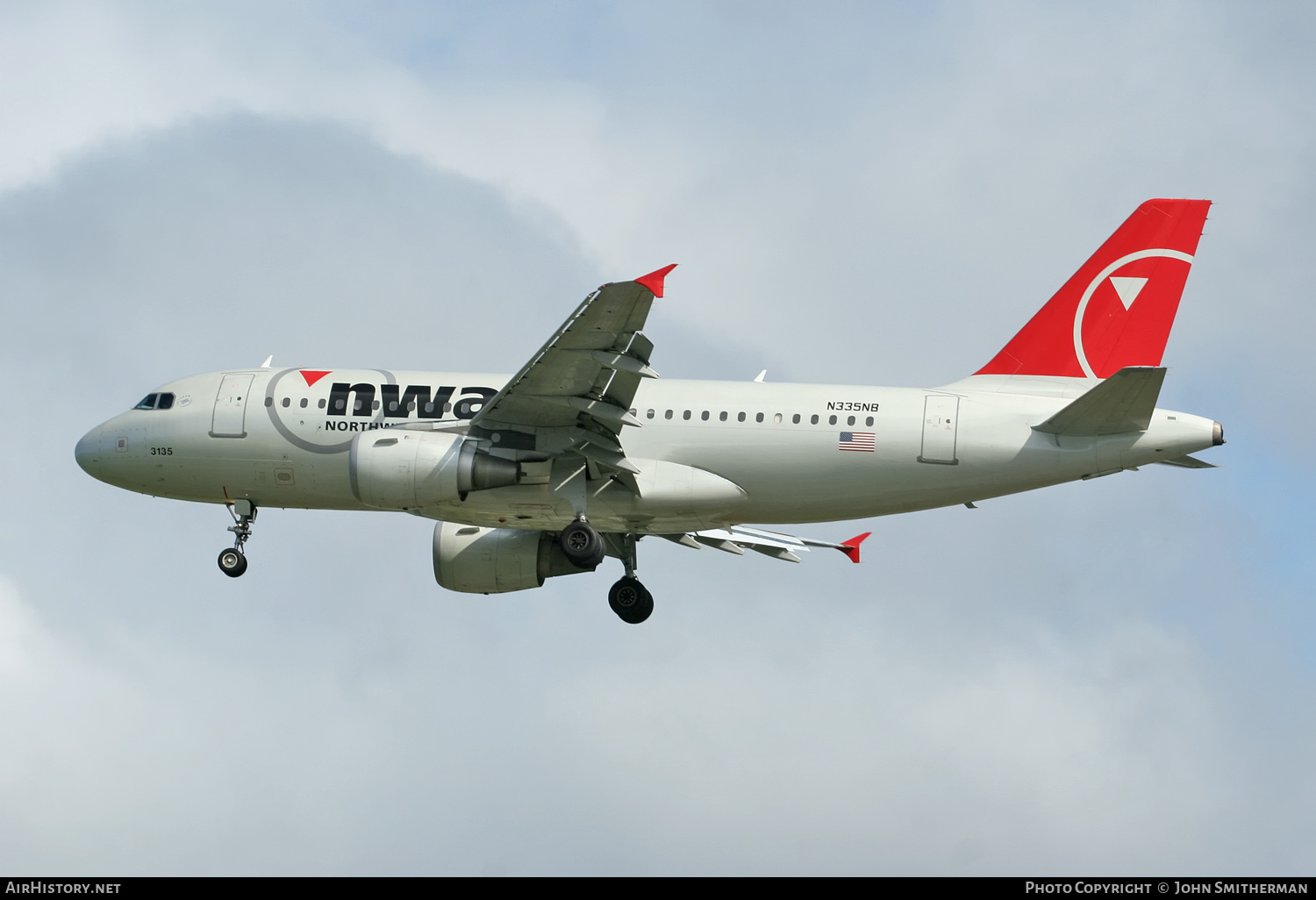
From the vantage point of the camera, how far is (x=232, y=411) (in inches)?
1705

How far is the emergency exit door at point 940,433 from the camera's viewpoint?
4053cm

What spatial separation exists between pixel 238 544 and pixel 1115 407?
2156 cm

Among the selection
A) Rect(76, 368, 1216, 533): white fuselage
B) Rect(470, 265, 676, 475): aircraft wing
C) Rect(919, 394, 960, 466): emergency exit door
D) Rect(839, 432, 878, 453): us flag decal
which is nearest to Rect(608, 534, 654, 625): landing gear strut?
Rect(76, 368, 1216, 533): white fuselage

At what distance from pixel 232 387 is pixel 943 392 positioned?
684 inches

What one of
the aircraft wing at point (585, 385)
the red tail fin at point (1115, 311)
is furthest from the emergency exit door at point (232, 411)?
the red tail fin at point (1115, 311)

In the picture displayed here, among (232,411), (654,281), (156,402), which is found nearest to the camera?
(654,281)

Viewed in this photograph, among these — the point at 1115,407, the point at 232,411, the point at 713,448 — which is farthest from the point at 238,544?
the point at 1115,407

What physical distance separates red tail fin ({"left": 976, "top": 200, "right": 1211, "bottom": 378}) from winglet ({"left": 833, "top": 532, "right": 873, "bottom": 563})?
6.83 m

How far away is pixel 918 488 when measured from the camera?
40750 millimetres

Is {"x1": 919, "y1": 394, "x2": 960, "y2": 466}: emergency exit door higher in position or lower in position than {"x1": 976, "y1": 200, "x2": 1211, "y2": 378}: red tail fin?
lower

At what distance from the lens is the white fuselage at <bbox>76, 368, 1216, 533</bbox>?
40.4m

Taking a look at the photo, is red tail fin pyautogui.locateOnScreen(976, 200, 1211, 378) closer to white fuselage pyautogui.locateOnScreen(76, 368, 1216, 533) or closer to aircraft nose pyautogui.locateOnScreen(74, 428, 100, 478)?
white fuselage pyautogui.locateOnScreen(76, 368, 1216, 533)

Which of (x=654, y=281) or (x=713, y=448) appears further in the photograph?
(x=713, y=448)

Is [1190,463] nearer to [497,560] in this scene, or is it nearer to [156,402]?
[497,560]
